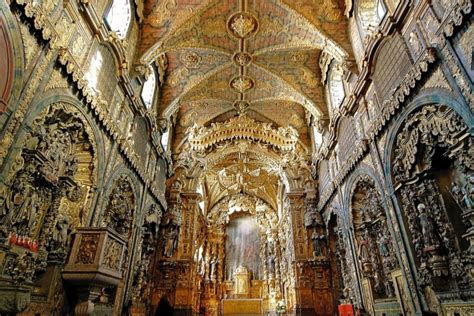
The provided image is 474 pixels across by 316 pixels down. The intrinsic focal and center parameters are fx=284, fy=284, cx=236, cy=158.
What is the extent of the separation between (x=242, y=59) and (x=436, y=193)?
32.6 ft

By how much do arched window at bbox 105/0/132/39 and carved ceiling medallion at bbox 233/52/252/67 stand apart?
15.9 feet

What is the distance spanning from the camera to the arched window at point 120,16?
32.5 ft

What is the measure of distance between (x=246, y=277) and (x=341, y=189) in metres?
15.3

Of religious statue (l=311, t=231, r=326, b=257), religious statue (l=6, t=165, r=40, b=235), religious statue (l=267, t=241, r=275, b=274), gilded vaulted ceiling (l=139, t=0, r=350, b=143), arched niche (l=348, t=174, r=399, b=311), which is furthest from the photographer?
religious statue (l=267, t=241, r=275, b=274)

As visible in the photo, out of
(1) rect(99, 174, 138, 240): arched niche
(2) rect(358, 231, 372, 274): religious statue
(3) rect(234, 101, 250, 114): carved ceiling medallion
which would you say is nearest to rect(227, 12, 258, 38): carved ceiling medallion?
(3) rect(234, 101, 250, 114): carved ceiling medallion

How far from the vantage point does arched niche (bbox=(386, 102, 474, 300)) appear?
5.33m

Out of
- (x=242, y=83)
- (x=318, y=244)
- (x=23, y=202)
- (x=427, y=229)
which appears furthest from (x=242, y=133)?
(x=23, y=202)

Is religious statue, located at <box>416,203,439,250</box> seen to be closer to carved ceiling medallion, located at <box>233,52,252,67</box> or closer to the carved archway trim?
the carved archway trim

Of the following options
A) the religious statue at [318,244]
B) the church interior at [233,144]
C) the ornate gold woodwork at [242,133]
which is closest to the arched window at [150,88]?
the church interior at [233,144]

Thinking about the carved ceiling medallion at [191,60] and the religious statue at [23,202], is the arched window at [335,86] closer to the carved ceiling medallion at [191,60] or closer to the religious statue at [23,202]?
the carved ceiling medallion at [191,60]

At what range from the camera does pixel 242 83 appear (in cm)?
1497

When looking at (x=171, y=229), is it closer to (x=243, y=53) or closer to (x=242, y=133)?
(x=242, y=133)

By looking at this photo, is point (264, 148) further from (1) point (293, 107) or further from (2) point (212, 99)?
(2) point (212, 99)

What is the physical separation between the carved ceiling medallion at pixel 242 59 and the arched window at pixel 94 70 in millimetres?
6609
